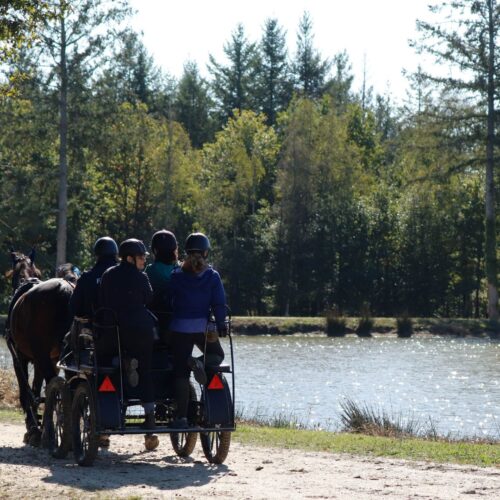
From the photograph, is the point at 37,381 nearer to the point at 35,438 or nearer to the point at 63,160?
the point at 35,438

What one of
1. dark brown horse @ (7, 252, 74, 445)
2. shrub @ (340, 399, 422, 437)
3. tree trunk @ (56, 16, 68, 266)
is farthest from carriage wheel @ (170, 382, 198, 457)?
tree trunk @ (56, 16, 68, 266)

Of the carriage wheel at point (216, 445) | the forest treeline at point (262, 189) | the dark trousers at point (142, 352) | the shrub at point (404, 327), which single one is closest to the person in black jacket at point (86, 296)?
the dark trousers at point (142, 352)

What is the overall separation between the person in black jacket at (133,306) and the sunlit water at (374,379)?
6.98 metres

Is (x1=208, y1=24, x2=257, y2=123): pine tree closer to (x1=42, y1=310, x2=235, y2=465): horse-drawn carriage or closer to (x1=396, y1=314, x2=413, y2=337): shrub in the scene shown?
(x1=396, y1=314, x2=413, y2=337): shrub

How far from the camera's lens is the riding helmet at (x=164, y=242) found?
460 inches

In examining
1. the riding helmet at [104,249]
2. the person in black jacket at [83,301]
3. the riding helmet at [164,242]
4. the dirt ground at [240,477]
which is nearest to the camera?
the dirt ground at [240,477]

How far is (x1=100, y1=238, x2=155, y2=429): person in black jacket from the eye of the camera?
10914 millimetres

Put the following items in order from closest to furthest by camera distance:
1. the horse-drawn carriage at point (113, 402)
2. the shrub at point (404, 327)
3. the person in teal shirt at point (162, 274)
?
1. the horse-drawn carriage at point (113, 402)
2. the person in teal shirt at point (162, 274)
3. the shrub at point (404, 327)

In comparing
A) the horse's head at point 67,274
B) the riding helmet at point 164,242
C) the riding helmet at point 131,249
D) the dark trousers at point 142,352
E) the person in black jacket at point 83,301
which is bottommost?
the dark trousers at point 142,352

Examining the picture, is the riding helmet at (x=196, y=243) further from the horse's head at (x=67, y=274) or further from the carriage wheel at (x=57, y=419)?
the horse's head at (x=67, y=274)

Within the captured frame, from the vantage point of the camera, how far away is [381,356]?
119ft

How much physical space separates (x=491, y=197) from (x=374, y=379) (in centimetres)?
2619

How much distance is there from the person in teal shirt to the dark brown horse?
1330 millimetres

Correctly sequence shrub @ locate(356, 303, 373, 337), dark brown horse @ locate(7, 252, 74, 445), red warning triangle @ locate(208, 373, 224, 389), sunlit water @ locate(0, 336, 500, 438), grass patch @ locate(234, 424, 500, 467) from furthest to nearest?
1. shrub @ locate(356, 303, 373, 337)
2. sunlit water @ locate(0, 336, 500, 438)
3. dark brown horse @ locate(7, 252, 74, 445)
4. grass patch @ locate(234, 424, 500, 467)
5. red warning triangle @ locate(208, 373, 224, 389)
